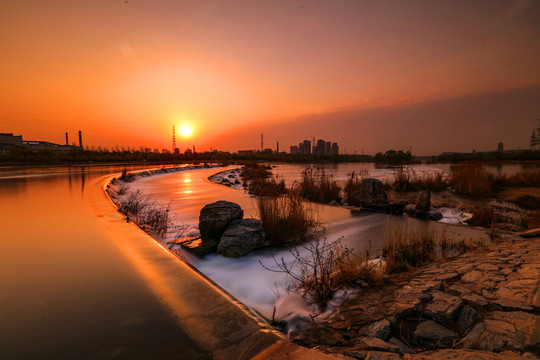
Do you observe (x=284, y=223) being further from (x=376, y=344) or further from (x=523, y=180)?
(x=523, y=180)

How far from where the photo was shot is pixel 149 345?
181 cm

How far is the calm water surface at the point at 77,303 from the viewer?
178cm

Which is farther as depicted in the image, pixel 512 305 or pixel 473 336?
pixel 512 305

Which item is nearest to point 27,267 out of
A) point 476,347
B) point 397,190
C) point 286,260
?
point 286,260

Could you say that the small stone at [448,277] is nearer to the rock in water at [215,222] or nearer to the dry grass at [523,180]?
the rock in water at [215,222]

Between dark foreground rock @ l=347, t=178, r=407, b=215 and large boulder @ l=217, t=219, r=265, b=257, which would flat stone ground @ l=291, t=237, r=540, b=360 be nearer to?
large boulder @ l=217, t=219, r=265, b=257

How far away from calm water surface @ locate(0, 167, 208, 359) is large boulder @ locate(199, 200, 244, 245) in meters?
1.58

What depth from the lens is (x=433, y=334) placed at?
1.93 m

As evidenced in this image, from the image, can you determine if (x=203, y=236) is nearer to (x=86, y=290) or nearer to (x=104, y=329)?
(x=86, y=290)

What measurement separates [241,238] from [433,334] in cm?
328

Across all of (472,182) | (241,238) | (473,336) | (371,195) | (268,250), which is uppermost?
(472,182)

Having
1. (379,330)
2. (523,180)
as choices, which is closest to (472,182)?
(523,180)

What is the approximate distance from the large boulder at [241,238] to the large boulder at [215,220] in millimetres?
160

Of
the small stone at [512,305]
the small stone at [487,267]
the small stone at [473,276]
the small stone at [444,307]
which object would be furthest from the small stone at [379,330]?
the small stone at [487,267]
